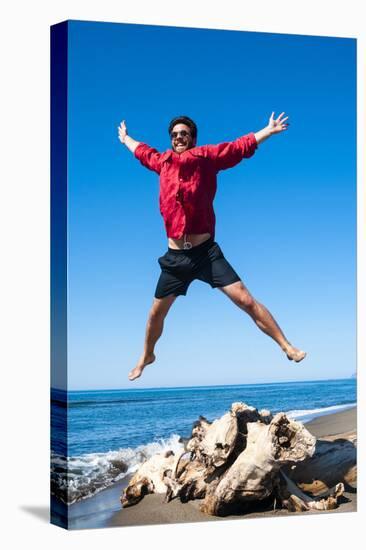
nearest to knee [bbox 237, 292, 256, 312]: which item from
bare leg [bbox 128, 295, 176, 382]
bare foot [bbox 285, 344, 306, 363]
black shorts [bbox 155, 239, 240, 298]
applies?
black shorts [bbox 155, 239, 240, 298]

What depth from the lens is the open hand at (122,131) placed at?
11.6m

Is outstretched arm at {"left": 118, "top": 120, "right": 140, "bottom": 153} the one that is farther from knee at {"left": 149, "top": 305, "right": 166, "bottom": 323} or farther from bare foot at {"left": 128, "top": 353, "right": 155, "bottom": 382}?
bare foot at {"left": 128, "top": 353, "right": 155, "bottom": 382}

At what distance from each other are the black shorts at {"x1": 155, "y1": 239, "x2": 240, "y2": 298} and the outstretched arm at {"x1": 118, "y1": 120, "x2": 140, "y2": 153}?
87 centimetres

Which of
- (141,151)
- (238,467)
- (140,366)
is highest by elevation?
(141,151)

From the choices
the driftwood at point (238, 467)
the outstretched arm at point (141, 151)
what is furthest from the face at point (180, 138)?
the driftwood at point (238, 467)

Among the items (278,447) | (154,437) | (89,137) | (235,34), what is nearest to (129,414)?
(154,437)

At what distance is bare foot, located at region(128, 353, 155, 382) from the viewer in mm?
11625

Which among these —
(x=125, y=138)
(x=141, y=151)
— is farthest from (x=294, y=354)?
(x=125, y=138)

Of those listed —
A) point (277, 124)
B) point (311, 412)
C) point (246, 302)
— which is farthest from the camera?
point (311, 412)

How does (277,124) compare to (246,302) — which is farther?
(277,124)

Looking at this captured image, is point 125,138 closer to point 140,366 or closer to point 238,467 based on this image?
point 140,366

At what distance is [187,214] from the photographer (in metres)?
11.7

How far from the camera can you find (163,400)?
11.8 metres

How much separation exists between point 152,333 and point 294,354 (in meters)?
1.29
